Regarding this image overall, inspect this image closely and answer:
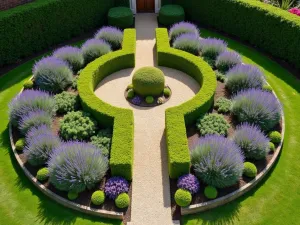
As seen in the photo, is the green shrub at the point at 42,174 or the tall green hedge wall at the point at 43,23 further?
the tall green hedge wall at the point at 43,23

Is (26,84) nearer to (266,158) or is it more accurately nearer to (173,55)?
(173,55)

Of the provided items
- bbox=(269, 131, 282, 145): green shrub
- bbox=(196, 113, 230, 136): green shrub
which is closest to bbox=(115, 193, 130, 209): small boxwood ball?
bbox=(196, 113, 230, 136): green shrub

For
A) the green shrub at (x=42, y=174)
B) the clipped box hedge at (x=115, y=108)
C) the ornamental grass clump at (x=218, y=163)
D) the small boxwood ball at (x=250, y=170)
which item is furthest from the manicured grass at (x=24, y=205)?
the small boxwood ball at (x=250, y=170)

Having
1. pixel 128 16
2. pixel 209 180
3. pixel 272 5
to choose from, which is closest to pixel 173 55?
pixel 128 16

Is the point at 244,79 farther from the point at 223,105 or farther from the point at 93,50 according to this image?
the point at 93,50

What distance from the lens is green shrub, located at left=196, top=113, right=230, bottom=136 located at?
565 inches

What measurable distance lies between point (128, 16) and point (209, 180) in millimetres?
14687

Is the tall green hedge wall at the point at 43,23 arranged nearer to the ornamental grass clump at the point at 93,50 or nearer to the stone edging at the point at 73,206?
the ornamental grass clump at the point at 93,50

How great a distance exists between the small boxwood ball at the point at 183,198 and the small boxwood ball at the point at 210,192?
645 mm

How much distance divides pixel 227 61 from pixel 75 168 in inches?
415

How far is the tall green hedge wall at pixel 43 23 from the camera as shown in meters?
19.3

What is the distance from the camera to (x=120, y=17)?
22.8 meters

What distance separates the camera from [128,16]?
23.1 meters

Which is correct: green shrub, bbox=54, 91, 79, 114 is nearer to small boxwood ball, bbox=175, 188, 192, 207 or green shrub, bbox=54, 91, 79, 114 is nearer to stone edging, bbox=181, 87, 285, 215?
small boxwood ball, bbox=175, 188, 192, 207
